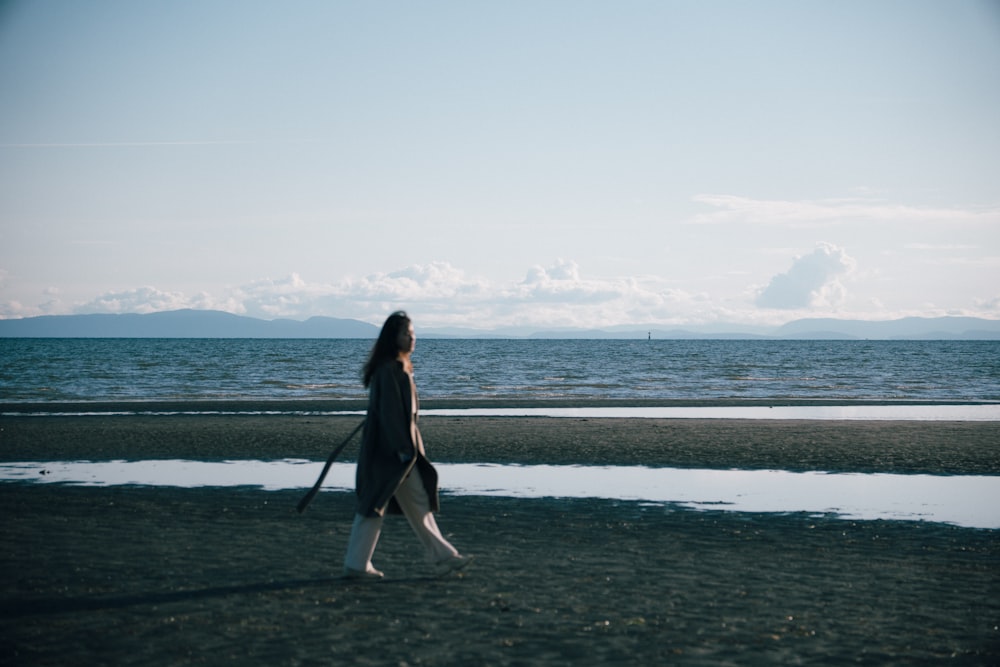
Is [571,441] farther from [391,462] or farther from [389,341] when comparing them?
[389,341]

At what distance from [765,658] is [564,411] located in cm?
2861

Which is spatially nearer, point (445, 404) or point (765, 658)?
point (765, 658)

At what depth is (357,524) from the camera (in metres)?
8.97

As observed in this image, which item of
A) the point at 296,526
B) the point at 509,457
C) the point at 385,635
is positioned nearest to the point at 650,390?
the point at 509,457

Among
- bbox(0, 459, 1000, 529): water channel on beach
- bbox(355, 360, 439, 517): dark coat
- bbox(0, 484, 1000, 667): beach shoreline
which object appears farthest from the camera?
bbox(0, 459, 1000, 529): water channel on beach

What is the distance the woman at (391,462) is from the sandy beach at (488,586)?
13.5 inches

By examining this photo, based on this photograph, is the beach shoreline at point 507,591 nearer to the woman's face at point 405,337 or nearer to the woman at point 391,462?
the woman at point 391,462

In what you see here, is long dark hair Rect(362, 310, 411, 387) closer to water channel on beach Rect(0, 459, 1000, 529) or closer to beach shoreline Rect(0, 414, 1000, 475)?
water channel on beach Rect(0, 459, 1000, 529)

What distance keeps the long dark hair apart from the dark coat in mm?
62

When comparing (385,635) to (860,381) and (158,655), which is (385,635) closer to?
(158,655)

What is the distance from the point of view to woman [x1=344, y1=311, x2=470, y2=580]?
8.90 meters

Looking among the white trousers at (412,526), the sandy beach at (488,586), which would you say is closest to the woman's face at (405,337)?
the white trousers at (412,526)

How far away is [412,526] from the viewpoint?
29.9ft

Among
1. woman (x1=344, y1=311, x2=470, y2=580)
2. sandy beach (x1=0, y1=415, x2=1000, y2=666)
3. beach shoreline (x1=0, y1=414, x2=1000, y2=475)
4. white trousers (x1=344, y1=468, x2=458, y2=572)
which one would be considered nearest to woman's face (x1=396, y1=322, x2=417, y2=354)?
woman (x1=344, y1=311, x2=470, y2=580)
